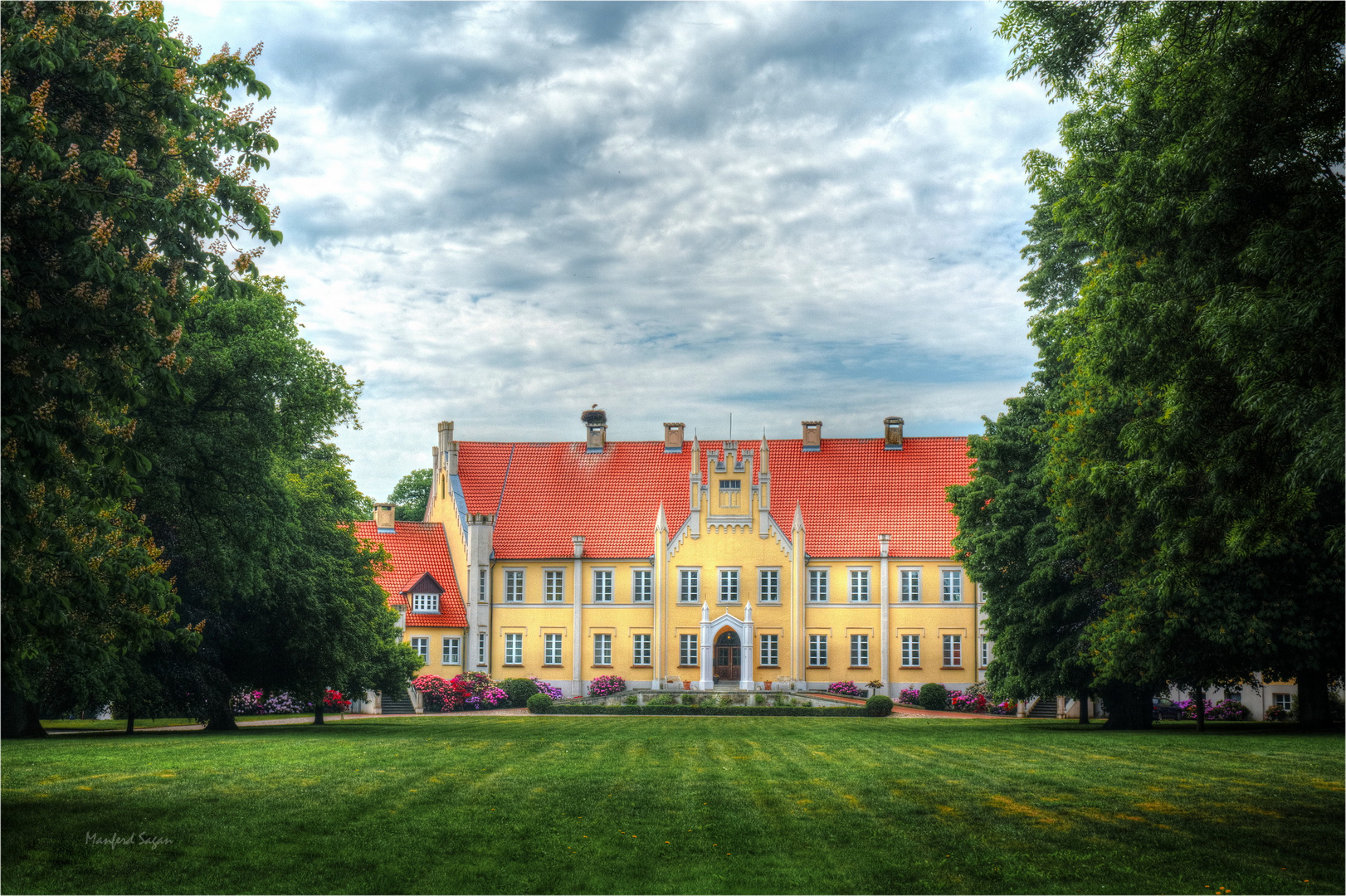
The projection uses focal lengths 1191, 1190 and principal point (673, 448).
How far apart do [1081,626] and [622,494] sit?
31098 mm

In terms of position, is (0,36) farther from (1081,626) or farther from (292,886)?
(1081,626)

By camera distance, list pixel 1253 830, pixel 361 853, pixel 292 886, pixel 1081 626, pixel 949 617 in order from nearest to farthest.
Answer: pixel 292 886 → pixel 361 853 → pixel 1253 830 → pixel 1081 626 → pixel 949 617

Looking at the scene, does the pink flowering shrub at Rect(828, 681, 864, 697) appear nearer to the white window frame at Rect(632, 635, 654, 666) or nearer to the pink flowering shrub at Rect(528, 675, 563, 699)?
the white window frame at Rect(632, 635, 654, 666)

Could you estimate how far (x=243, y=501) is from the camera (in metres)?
25.1

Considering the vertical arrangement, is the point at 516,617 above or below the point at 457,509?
below

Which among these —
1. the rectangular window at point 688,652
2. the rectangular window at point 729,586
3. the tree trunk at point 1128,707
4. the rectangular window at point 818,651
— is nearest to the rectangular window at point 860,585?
the rectangular window at point 818,651

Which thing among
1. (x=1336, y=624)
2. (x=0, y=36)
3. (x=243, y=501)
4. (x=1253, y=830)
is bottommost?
(x=1253, y=830)

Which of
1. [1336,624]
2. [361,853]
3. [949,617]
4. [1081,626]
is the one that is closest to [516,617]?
[949,617]

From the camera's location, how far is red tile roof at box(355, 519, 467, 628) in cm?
5641

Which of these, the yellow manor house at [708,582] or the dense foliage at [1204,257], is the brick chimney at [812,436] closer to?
the yellow manor house at [708,582]

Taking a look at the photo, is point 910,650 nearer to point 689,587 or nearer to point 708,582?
point 708,582

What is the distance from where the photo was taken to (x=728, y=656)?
57.4 m

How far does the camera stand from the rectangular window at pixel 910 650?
5659 cm

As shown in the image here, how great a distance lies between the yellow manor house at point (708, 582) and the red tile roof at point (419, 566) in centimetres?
9
